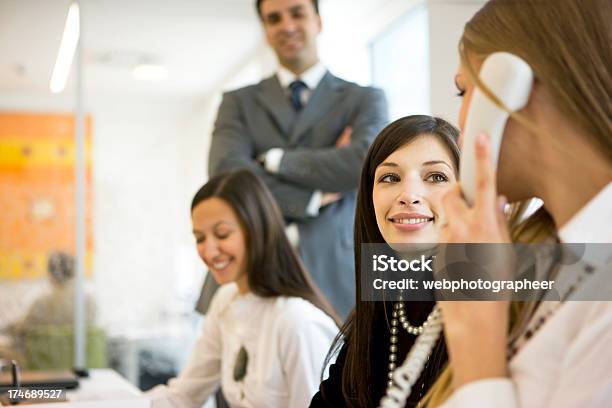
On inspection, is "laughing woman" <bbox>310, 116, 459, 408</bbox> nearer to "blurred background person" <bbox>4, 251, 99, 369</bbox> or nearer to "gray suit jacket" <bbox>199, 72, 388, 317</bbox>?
"gray suit jacket" <bbox>199, 72, 388, 317</bbox>

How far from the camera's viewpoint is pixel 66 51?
3729mm

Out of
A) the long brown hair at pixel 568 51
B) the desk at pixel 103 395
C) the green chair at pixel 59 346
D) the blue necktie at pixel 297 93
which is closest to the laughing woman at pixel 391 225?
the desk at pixel 103 395

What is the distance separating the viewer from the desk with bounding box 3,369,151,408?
1.24m

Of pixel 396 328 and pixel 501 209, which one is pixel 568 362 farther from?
pixel 396 328

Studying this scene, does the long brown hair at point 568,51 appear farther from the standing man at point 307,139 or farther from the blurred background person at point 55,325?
the blurred background person at point 55,325

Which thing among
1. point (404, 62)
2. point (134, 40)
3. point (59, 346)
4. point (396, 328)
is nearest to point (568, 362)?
point (396, 328)

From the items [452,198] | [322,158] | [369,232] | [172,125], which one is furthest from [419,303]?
[172,125]

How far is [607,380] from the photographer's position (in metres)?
0.68

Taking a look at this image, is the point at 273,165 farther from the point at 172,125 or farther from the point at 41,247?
the point at 41,247

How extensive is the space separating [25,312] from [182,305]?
65cm

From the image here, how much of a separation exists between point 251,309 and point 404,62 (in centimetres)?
187

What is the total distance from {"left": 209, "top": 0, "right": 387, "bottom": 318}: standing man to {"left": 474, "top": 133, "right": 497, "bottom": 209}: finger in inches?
61.1

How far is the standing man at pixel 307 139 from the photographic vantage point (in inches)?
92.4

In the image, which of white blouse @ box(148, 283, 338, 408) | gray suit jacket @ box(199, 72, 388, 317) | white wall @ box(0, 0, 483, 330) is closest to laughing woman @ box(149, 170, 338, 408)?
white blouse @ box(148, 283, 338, 408)
